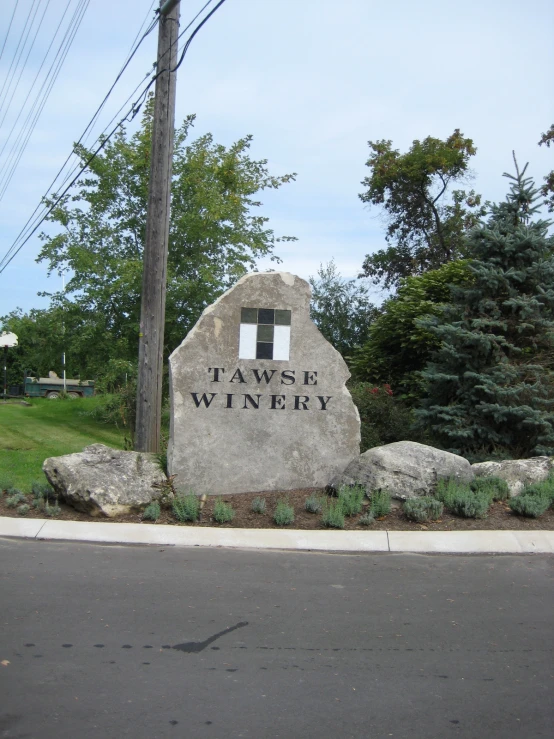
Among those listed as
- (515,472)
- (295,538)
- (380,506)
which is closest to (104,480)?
(295,538)

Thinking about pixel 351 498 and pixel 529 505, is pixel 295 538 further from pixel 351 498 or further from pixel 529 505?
pixel 529 505

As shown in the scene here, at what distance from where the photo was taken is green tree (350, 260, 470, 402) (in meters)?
16.1

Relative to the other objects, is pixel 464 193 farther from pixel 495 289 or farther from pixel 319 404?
pixel 319 404

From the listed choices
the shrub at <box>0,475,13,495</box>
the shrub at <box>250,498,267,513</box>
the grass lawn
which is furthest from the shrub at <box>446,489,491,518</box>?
the grass lawn

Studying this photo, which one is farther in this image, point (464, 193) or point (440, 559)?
point (464, 193)

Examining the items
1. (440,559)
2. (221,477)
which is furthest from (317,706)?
(221,477)

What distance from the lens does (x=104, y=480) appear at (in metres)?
9.12

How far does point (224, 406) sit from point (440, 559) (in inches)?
138

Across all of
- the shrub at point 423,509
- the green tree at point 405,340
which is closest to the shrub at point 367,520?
the shrub at point 423,509

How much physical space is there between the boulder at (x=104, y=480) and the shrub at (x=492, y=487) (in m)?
3.69

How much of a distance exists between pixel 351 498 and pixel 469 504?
1.29 metres

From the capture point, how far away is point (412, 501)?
891 cm

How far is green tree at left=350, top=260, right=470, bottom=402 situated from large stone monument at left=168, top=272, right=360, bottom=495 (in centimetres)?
572

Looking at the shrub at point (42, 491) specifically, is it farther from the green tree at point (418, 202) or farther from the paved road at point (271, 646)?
the green tree at point (418, 202)
